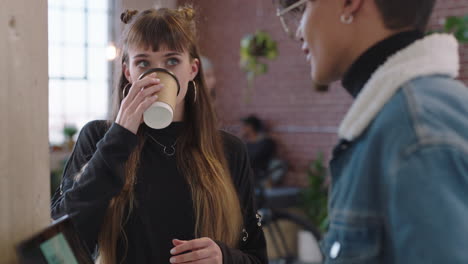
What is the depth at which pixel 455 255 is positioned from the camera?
2.02 feet

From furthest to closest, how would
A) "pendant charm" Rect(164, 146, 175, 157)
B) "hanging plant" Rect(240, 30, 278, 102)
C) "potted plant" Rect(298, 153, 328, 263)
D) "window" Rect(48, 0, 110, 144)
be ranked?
"window" Rect(48, 0, 110, 144)
"hanging plant" Rect(240, 30, 278, 102)
"potted plant" Rect(298, 153, 328, 263)
"pendant charm" Rect(164, 146, 175, 157)

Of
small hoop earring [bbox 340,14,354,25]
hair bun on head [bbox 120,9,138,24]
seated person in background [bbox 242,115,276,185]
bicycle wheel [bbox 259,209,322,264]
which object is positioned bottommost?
bicycle wheel [bbox 259,209,322,264]

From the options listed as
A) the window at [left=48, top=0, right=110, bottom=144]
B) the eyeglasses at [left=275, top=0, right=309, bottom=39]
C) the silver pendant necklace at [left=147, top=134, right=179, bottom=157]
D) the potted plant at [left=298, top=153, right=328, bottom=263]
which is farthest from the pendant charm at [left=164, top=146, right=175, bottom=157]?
the window at [left=48, top=0, right=110, bottom=144]

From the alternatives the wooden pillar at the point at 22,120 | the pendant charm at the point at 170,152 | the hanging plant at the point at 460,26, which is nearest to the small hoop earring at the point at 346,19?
the wooden pillar at the point at 22,120

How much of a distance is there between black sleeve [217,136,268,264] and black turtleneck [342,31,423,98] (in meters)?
0.65

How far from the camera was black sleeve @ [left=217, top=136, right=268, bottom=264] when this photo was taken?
140cm

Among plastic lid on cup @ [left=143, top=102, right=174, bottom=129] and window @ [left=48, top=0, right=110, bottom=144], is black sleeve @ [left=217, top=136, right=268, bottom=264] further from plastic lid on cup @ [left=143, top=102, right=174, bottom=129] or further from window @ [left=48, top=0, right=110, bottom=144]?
window @ [left=48, top=0, right=110, bottom=144]

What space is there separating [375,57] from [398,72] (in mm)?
69

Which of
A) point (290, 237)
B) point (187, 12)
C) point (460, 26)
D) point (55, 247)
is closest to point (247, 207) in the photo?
point (187, 12)

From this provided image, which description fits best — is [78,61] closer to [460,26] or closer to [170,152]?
[460,26]

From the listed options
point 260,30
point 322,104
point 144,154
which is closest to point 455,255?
point 144,154

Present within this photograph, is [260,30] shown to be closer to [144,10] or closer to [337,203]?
[144,10]

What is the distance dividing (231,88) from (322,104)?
4.70 feet

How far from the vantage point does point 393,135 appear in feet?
2.20
